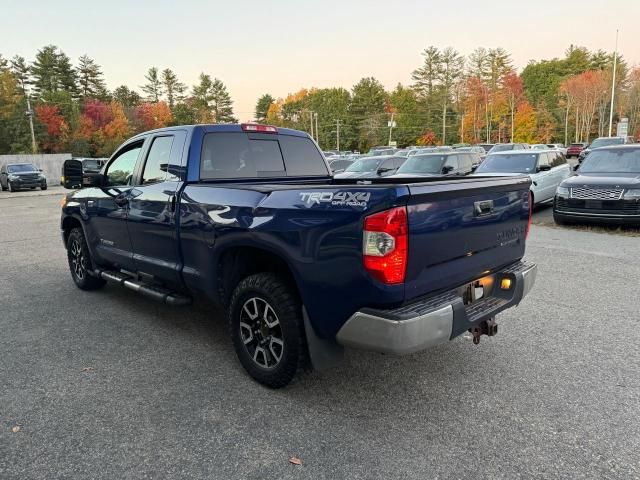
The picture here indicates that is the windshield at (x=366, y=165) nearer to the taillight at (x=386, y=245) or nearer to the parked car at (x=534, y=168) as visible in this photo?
the parked car at (x=534, y=168)

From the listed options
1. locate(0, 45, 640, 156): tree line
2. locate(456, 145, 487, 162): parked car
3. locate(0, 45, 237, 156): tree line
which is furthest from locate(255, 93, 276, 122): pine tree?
locate(456, 145, 487, 162): parked car

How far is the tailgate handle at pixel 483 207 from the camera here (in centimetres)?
309

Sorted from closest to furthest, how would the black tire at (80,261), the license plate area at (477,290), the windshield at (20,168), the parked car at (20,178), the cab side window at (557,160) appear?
the license plate area at (477,290)
the black tire at (80,261)
the cab side window at (557,160)
the parked car at (20,178)
the windshield at (20,168)

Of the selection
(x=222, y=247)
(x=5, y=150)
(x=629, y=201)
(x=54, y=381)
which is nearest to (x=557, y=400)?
(x=222, y=247)

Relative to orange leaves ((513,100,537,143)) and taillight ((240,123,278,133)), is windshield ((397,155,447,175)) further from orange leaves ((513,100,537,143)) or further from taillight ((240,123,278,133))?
orange leaves ((513,100,537,143))

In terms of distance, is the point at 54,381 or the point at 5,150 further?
the point at 5,150

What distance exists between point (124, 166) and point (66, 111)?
7146cm

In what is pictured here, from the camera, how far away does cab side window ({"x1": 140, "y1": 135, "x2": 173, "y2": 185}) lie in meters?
4.32

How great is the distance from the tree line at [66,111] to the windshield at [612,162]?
4805 centimetres

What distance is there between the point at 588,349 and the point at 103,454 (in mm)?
3795

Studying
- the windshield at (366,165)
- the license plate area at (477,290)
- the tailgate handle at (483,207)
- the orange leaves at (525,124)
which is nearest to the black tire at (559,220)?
the windshield at (366,165)

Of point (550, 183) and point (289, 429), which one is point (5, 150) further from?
point (289, 429)

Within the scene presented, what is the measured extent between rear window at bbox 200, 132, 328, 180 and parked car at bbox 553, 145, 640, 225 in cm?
731

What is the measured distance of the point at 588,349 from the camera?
13.0 ft
